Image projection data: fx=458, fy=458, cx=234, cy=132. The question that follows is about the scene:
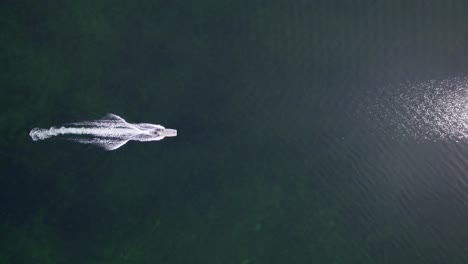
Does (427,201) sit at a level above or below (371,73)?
below

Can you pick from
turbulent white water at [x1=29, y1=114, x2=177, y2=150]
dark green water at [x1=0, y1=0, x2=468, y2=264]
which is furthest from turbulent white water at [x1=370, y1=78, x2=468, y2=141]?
turbulent white water at [x1=29, y1=114, x2=177, y2=150]

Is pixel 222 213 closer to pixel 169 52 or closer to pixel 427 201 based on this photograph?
pixel 169 52

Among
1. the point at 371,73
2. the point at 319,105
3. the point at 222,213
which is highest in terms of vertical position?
the point at 371,73

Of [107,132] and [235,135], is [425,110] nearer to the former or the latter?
[235,135]

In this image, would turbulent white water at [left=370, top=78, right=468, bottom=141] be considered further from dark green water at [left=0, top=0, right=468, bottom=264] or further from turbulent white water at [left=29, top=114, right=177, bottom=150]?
turbulent white water at [left=29, top=114, right=177, bottom=150]

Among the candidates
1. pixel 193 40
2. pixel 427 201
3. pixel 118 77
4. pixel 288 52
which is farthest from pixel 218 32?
pixel 427 201

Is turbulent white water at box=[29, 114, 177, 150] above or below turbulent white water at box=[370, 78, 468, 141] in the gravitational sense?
below
